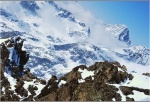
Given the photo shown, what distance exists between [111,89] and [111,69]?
1930 mm

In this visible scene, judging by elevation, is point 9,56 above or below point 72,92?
above

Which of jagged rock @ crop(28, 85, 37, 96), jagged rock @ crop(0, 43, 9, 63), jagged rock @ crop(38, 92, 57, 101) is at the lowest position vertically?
jagged rock @ crop(38, 92, 57, 101)

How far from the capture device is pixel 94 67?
602 inches

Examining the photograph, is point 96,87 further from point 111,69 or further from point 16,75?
point 16,75

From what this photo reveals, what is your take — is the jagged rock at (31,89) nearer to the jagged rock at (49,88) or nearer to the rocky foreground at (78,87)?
the rocky foreground at (78,87)

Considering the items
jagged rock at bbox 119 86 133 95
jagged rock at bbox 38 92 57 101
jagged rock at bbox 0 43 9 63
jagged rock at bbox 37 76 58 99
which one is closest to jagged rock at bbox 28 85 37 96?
jagged rock at bbox 37 76 58 99

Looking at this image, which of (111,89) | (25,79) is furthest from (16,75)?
(111,89)

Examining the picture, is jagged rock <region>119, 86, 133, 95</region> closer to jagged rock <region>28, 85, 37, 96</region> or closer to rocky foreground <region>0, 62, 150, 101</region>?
rocky foreground <region>0, 62, 150, 101</region>

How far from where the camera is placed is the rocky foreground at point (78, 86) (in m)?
12.4

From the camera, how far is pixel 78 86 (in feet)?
42.0

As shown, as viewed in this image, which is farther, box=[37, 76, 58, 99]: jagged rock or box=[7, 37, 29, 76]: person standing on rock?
box=[7, 37, 29, 76]: person standing on rock

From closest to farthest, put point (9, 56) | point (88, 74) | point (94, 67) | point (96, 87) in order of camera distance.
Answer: point (96, 87)
point (88, 74)
point (94, 67)
point (9, 56)

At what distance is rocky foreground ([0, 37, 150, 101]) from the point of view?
12.4 meters

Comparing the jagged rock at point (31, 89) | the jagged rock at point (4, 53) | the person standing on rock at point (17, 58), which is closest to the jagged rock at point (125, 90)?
the jagged rock at point (31, 89)
